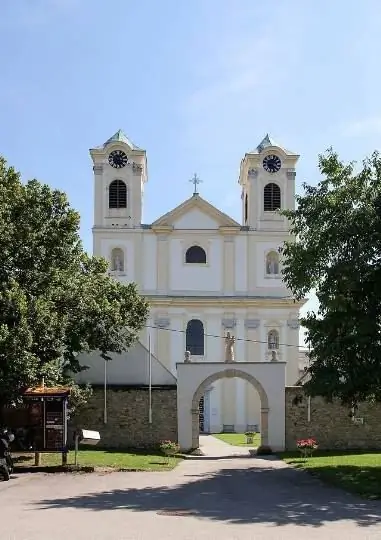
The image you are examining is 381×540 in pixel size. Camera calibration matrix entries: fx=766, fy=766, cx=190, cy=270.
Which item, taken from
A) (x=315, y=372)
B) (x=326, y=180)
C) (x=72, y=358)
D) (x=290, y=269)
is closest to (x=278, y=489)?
(x=315, y=372)

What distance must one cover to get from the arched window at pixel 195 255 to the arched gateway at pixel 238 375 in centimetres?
1850

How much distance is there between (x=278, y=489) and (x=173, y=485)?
251cm

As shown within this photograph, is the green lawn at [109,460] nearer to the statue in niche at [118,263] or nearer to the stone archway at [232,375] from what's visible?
the stone archway at [232,375]

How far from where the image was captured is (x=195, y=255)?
5122 cm

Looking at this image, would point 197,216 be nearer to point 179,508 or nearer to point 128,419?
point 128,419

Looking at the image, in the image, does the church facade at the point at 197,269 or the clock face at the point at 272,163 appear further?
the clock face at the point at 272,163

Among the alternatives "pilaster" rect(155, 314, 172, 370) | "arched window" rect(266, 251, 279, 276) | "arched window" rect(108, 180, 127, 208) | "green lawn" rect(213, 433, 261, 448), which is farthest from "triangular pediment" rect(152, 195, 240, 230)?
"green lawn" rect(213, 433, 261, 448)

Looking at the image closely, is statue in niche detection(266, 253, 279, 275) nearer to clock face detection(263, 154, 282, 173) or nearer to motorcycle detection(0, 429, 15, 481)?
clock face detection(263, 154, 282, 173)

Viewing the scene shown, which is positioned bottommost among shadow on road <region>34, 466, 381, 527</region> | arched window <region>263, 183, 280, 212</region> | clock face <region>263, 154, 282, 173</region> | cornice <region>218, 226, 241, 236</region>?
shadow on road <region>34, 466, 381, 527</region>

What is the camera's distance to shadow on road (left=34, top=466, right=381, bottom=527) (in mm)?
12781

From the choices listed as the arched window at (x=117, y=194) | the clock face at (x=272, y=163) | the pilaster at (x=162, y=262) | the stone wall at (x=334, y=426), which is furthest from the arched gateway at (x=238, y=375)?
the clock face at (x=272, y=163)

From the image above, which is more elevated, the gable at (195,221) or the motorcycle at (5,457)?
the gable at (195,221)

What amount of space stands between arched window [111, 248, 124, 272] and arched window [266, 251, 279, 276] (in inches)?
385

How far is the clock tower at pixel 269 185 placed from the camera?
52.2m
